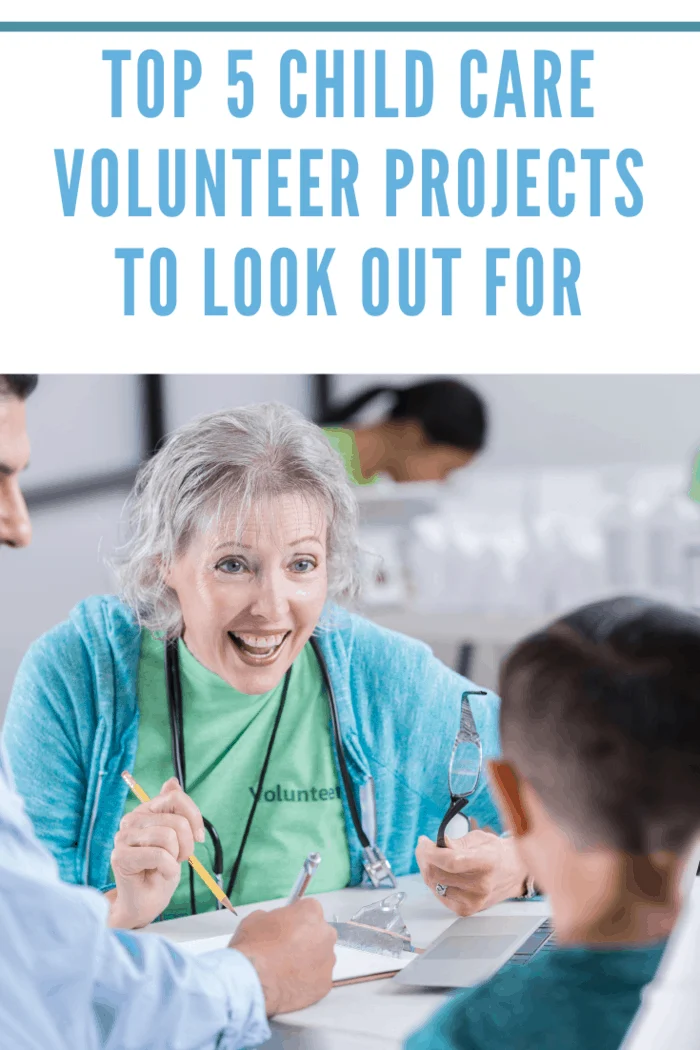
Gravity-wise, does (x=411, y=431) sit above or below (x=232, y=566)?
above

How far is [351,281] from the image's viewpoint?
1728 mm

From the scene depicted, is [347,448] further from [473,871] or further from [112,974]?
[112,974]

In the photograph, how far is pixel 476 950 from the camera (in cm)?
126

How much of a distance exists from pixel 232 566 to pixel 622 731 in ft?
2.07

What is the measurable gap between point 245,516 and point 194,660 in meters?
0.24

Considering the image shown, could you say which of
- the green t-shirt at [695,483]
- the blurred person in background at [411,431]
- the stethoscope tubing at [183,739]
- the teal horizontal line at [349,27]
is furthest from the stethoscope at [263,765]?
the green t-shirt at [695,483]

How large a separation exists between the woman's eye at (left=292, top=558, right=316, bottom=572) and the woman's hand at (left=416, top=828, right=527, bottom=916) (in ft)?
1.31

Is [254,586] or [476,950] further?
[254,586]

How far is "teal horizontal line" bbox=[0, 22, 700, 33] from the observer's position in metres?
1.70

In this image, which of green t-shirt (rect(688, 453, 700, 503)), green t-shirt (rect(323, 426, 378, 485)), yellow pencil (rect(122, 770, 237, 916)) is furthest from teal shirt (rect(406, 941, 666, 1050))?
green t-shirt (rect(688, 453, 700, 503))

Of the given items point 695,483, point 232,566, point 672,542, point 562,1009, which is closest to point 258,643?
point 232,566

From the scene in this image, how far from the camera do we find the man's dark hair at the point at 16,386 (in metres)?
1.46

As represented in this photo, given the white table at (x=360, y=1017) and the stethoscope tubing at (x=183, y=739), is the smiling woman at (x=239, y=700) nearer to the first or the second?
the stethoscope tubing at (x=183, y=739)

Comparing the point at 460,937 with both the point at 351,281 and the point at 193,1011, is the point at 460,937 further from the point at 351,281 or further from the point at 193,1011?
the point at 351,281
